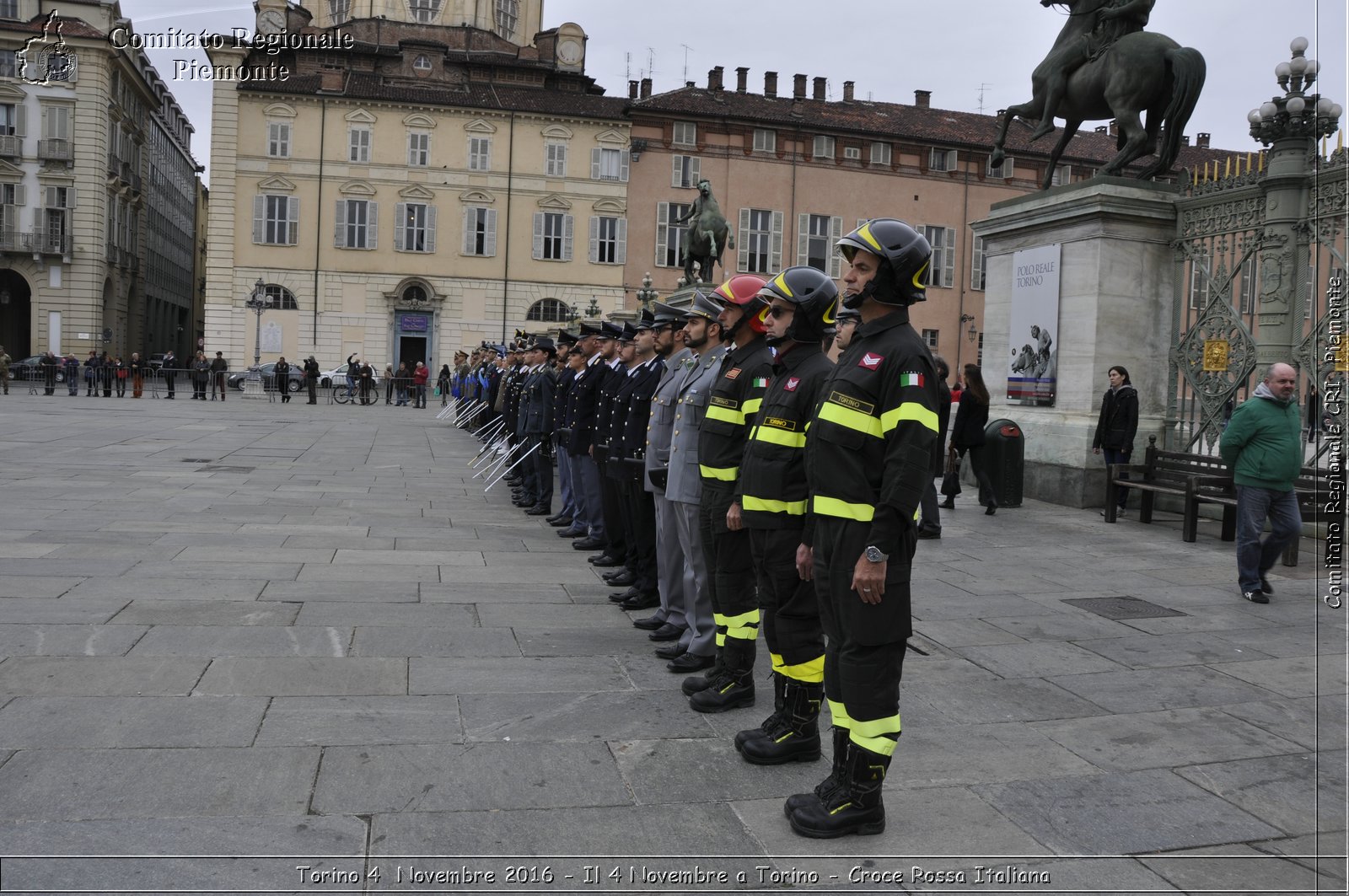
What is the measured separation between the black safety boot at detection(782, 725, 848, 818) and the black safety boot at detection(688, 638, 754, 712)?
44.6 inches

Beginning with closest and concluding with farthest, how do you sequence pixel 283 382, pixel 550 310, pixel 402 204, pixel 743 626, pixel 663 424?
pixel 743 626 < pixel 663 424 < pixel 283 382 < pixel 402 204 < pixel 550 310

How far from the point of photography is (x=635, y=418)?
7930 millimetres

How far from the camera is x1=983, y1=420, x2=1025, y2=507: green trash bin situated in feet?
40.9

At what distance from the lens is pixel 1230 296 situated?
11656 millimetres

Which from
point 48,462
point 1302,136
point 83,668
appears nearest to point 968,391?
point 1302,136

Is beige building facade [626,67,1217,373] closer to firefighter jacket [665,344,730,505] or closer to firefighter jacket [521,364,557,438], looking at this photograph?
firefighter jacket [521,364,557,438]

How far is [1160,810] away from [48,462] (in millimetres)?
14596

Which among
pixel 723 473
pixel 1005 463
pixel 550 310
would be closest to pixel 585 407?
pixel 723 473

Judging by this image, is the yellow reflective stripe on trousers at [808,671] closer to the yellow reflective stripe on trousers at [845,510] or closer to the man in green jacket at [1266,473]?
the yellow reflective stripe on trousers at [845,510]

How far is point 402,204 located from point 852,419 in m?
47.3

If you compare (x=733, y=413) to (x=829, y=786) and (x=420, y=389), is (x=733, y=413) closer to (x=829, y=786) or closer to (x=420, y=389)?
(x=829, y=786)

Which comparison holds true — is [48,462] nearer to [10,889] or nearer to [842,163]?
[10,889]

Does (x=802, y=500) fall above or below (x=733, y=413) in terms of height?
below

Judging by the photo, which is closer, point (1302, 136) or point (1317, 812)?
point (1317, 812)
